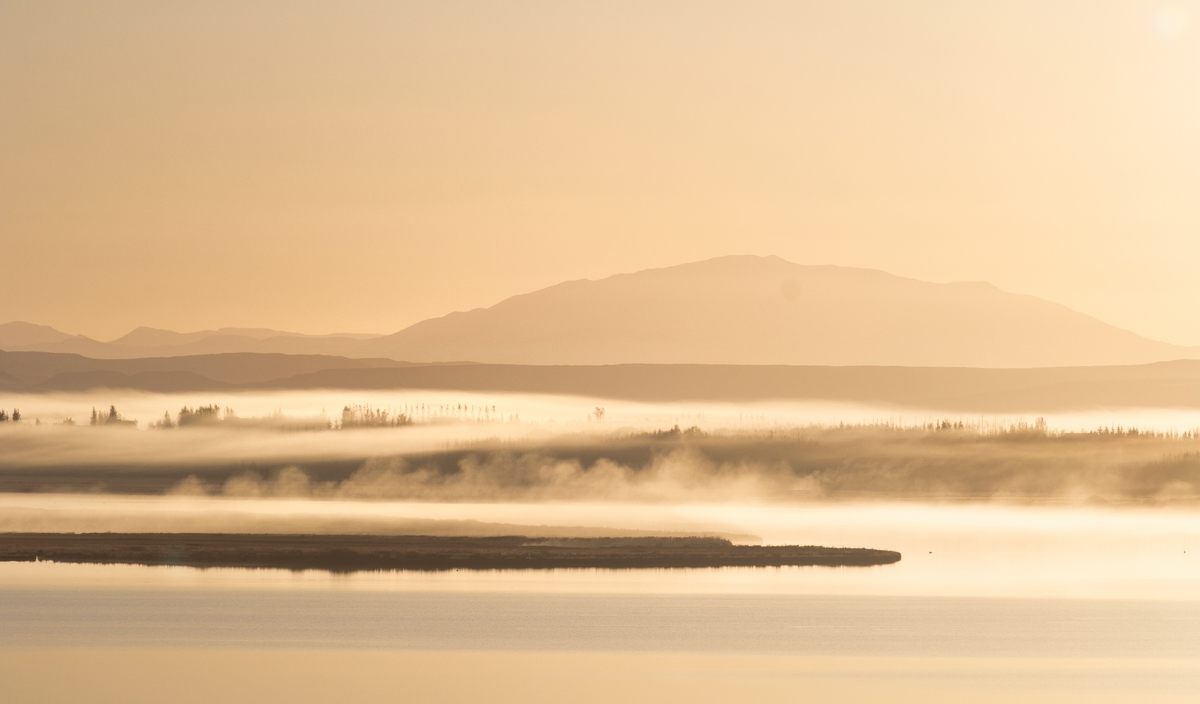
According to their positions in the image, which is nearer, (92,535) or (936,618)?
(936,618)

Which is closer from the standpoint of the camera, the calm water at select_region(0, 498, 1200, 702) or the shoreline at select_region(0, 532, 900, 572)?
the calm water at select_region(0, 498, 1200, 702)

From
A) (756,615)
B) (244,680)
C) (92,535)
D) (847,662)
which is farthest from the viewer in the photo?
(92,535)

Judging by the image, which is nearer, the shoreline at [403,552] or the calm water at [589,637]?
the calm water at [589,637]

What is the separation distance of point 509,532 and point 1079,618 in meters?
64.1

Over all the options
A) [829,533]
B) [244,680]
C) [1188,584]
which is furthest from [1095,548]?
[244,680]

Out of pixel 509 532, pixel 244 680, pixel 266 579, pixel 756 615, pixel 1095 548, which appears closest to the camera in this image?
pixel 244 680

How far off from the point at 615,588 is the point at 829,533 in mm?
77866

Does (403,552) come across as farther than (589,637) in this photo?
Yes

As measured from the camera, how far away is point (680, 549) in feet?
435

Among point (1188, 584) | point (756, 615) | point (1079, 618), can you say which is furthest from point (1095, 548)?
point (756, 615)

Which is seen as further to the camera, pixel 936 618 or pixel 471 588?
pixel 471 588

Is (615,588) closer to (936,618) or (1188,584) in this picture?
(936,618)

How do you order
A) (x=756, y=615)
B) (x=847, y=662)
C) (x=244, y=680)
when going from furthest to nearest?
1. (x=756, y=615)
2. (x=847, y=662)
3. (x=244, y=680)

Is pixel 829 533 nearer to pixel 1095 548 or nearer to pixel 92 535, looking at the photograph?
pixel 1095 548
